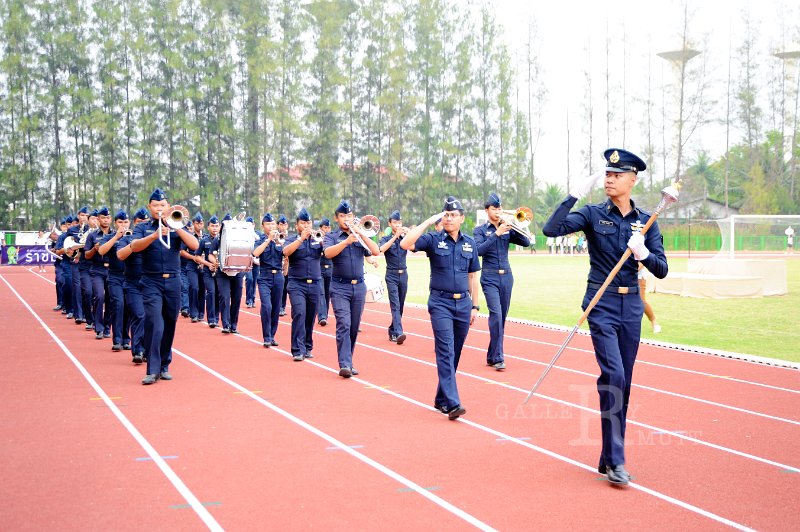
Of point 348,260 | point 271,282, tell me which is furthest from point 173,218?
point 271,282

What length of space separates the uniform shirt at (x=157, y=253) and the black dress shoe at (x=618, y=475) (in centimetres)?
611

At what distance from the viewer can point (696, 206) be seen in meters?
82.2

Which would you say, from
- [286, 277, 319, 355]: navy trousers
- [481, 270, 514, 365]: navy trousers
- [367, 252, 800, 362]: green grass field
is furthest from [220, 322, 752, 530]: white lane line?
[367, 252, 800, 362]: green grass field

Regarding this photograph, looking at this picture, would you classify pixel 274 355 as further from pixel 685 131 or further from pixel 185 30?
pixel 685 131

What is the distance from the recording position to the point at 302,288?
40.2 ft

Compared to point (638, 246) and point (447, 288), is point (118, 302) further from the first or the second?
point (638, 246)

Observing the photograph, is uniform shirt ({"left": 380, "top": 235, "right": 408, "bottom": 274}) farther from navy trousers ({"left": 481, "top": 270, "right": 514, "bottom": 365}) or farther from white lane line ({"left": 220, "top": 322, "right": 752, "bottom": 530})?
white lane line ({"left": 220, "top": 322, "right": 752, "bottom": 530})

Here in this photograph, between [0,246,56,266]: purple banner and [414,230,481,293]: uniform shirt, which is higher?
[414,230,481,293]: uniform shirt

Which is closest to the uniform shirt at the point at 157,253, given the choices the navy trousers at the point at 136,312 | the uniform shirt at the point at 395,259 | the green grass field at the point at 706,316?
the navy trousers at the point at 136,312

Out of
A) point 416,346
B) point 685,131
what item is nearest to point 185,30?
point 685,131

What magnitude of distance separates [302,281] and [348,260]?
152cm

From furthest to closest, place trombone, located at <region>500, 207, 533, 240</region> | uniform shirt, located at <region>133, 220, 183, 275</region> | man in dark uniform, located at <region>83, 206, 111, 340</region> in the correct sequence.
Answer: man in dark uniform, located at <region>83, 206, 111, 340</region>, uniform shirt, located at <region>133, 220, 183, 275</region>, trombone, located at <region>500, 207, 533, 240</region>

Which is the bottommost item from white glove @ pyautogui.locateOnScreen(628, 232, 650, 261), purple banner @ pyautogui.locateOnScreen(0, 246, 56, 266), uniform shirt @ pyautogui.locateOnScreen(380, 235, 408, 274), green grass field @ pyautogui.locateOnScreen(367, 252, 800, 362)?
green grass field @ pyautogui.locateOnScreen(367, 252, 800, 362)

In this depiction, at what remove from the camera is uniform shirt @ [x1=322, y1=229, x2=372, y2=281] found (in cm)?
1090
